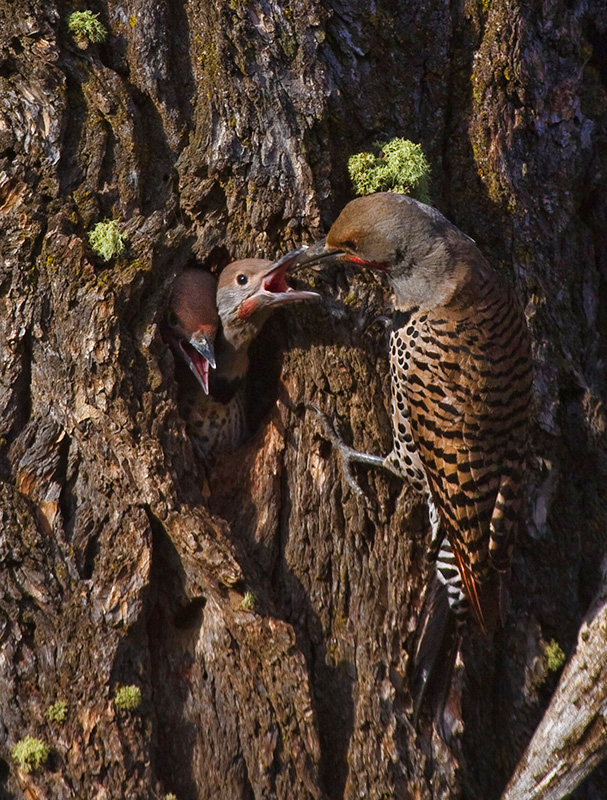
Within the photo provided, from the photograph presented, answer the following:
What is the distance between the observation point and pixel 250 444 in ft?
11.6

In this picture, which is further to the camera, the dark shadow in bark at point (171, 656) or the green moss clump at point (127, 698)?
the dark shadow in bark at point (171, 656)

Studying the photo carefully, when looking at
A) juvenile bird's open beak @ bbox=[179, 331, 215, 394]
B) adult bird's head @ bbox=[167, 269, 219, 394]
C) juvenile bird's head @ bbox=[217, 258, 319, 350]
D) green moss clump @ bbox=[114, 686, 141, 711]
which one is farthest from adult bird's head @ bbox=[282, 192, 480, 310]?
green moss clump @ bbox=[114, 686, 141, 711]

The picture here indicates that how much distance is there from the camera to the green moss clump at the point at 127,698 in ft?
9.16

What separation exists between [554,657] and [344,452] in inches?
53.5

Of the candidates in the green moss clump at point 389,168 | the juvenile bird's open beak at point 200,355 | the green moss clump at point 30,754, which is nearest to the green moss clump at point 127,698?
the green moss clump at point 30,754

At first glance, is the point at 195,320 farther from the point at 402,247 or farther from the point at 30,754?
the point at 30,754

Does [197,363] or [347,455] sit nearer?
[347,455]

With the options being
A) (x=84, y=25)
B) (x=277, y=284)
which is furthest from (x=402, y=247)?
(x=84, y=25)

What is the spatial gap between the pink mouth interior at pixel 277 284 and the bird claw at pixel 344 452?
587 millimetres

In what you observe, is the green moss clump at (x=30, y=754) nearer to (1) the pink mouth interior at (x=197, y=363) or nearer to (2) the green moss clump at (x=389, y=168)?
(1) the pink mouth interior at (x=197, y=363)

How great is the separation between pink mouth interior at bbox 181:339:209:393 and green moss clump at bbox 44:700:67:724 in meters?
1.47

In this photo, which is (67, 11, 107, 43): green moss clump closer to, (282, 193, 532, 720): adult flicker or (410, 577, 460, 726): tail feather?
(282, 193, 532, 720): adult flicker

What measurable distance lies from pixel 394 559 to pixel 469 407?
683 millimetres

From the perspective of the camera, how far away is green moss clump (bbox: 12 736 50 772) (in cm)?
274
